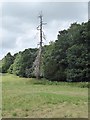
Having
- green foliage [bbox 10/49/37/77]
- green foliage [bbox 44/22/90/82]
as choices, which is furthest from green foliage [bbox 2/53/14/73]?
green foliage [bbox 44/22/90/82]

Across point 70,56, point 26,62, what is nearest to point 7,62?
point 26,62

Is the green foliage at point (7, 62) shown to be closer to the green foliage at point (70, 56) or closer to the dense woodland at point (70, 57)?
the dense woodland at point (70, 57)

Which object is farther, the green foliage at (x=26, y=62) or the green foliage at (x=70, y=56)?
the green foliage at (x=26, y=62)

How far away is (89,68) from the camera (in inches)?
1845

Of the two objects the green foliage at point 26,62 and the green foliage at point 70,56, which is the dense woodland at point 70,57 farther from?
the green foliage at point 26,62

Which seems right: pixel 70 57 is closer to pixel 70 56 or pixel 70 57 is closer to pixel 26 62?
pixel 70 56

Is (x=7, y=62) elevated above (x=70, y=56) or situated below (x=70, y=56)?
above

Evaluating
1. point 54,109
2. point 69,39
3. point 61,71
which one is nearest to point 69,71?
point 61,71

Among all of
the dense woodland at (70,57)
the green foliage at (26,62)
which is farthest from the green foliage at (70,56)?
the green foliage at (26,62)

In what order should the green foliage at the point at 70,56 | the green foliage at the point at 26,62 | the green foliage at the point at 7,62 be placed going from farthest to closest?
the green foliage at the point at 7,62, the green foliage at the point at 26,62, the green foliage at the point at 70,56

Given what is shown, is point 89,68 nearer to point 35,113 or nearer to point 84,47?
point 84,47

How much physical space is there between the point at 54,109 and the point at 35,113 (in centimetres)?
145

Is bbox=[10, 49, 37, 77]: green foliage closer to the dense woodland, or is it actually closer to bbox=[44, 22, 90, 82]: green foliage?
the dense woodland

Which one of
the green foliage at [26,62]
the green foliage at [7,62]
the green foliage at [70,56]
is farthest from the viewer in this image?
the green foliage at [7,62]
